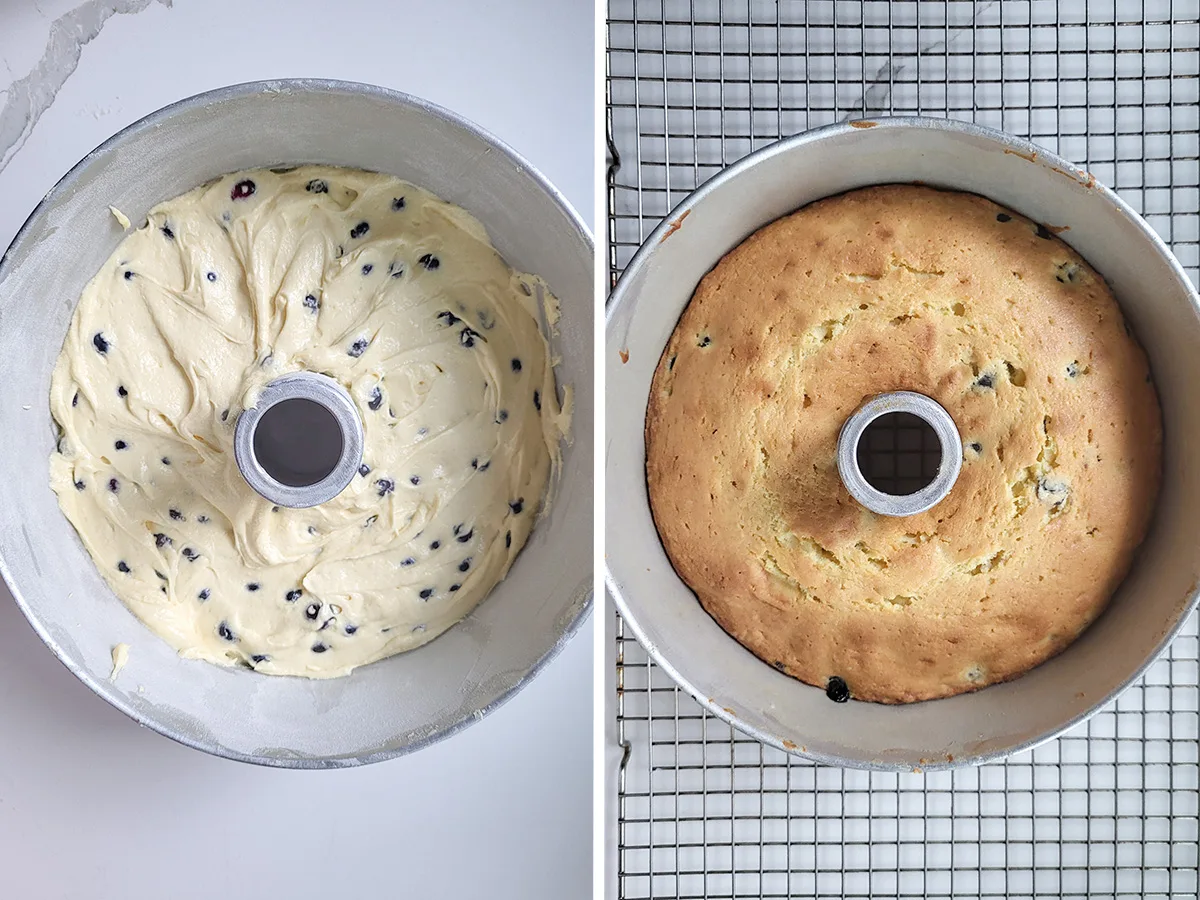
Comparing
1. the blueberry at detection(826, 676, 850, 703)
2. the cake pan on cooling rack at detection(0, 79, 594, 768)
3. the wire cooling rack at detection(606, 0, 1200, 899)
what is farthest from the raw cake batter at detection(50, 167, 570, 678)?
the blueberry at detection(826, 676, 850, 703)

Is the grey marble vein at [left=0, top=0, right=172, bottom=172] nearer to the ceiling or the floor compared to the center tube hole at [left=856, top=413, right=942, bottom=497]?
nearer to the ceiling

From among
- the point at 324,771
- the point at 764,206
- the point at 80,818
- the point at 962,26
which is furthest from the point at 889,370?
the point at 80,818

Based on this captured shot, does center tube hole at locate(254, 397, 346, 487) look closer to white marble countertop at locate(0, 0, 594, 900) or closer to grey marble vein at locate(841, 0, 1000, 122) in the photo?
white marble countertop at locate(0, 0, 594, 900)

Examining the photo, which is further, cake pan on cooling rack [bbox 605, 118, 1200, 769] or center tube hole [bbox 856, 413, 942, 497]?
center tube hole [bbox 856, 413, 942, 497]

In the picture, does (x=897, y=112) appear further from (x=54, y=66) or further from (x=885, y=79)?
(x=54, y=66)

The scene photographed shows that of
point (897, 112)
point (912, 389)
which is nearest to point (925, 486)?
point (912, 389)

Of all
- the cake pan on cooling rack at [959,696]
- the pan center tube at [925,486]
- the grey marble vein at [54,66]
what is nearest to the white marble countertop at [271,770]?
the grey marble vein at [54,66]

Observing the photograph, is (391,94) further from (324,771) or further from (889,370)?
(324,771)
